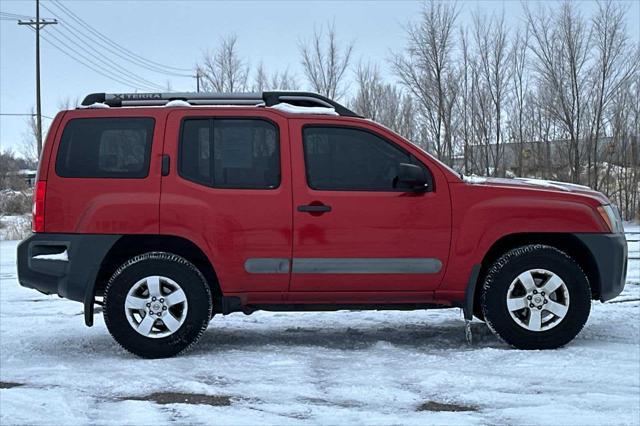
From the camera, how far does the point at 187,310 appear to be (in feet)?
18.0

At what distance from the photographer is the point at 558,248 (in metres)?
5.85

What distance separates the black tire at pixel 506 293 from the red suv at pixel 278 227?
0.03 ft

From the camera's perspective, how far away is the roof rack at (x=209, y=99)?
230 inches

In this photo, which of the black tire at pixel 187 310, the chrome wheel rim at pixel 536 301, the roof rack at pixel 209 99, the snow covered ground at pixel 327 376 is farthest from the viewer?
the roof rack at pixel 209 99

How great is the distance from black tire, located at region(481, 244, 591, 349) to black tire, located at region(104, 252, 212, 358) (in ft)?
7.08

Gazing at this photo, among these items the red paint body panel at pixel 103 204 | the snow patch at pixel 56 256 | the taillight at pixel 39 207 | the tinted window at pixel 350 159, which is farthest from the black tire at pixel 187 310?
the tinted window at pixel 350 159

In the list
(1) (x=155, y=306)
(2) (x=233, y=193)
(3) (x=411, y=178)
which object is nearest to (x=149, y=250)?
(1) (x=155, y=306)

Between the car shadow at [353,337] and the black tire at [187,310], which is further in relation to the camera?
the car shadow at [353,337]

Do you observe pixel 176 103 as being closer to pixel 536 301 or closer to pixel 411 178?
pixel 411 178

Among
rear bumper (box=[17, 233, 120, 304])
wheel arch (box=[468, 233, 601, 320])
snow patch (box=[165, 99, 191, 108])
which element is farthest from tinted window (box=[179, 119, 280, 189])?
wheel arch (box=[468, 233, 601, 320])

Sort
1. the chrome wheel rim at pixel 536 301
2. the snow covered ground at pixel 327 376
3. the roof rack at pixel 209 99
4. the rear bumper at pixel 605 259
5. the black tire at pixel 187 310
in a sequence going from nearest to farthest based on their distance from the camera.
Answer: the snow covered ground at pixel 327 376 → the black tire at pixel 187 310 → the chrome wheel rim at pixel 536 301 → the rear bumper at pixel 605 259 → the roof rack at pixel 209 99

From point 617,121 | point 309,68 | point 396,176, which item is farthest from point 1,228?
point 396,176

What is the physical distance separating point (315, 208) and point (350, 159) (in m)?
0.50

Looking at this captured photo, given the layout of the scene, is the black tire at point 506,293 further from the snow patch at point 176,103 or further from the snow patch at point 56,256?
the snow patch at point 56,256
